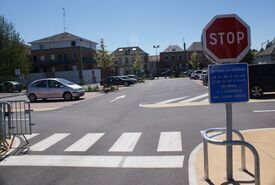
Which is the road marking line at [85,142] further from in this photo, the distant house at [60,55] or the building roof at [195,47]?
the building roof at [195,47]

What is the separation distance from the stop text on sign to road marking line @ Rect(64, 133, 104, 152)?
193 inches

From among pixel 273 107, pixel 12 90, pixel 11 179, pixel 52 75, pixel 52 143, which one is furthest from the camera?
pixel 52 75

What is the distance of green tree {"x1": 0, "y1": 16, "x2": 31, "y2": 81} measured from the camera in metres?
63.3

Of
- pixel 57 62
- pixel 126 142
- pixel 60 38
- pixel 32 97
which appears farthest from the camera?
pixel 60 38

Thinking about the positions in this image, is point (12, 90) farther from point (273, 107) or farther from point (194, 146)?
point (194, 146)

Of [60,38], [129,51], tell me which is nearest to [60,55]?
[60,38]

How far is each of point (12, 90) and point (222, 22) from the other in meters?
48.8

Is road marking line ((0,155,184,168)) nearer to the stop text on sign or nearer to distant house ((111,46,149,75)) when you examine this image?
the stop text on sign

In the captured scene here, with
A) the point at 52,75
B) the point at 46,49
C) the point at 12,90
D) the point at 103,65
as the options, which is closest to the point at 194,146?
the point at 103,65

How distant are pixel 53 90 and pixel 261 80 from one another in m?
14.0

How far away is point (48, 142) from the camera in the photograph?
459 inches

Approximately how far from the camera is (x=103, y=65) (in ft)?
157

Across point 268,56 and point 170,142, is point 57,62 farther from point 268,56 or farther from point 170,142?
point 170,142

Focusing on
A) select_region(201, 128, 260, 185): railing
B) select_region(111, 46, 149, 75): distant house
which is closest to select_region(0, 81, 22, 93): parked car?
select_region(201, 128, 260, 185): railing
